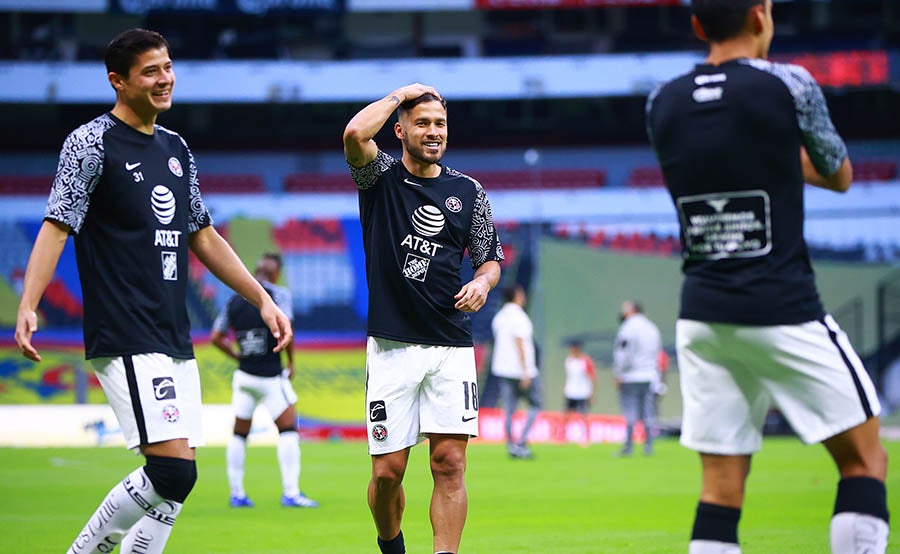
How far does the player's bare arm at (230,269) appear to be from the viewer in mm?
5625

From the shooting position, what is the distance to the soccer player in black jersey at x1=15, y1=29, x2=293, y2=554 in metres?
5.08

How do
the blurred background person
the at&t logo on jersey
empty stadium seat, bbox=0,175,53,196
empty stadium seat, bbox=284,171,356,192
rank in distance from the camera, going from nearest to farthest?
the at&t logo on jersey
the blurred background person
empty stadium seat, bbox=0,175,53,196
empty stadium seat, bbox=284,171,356,192

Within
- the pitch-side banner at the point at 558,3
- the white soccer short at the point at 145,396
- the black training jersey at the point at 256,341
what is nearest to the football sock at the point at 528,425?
the black training jersey at the point at 256,341

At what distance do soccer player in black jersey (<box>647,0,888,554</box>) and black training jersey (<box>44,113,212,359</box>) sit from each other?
2.35 meters

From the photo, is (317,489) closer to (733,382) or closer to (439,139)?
(439,139)

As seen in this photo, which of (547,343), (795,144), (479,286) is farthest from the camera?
(547,343)

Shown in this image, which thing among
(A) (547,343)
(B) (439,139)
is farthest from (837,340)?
(A) (547,343)

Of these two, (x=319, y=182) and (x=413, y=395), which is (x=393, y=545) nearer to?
(x=413, y=395)

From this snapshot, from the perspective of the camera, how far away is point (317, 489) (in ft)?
44.4

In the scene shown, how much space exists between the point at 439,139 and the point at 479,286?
33.5 inches

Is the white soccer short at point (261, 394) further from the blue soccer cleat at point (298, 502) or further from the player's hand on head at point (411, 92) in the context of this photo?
the player's hand on head at point (411, 92)

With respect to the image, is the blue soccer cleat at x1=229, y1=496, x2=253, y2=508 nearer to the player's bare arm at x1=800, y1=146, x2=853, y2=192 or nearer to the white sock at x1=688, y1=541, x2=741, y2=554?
the white sock at x1=688, y1=541, x2=741, y2=554

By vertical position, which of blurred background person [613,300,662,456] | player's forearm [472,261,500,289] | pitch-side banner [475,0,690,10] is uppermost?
pitch-side banner [475,0,690,10]

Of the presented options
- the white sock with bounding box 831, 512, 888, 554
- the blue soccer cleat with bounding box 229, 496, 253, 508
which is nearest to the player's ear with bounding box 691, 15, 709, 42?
the white sock with bounding box 831, 512, 888, 554
